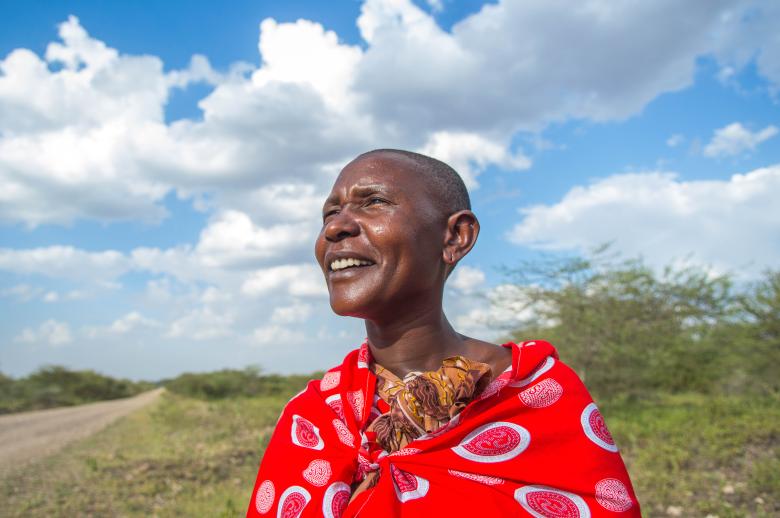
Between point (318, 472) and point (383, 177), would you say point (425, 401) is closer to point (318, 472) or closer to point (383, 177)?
point (318, 472)

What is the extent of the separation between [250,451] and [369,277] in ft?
26.2

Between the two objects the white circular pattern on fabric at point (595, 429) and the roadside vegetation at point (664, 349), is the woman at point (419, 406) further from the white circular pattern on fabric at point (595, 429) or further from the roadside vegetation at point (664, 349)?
the roadside vegetation at point (664, 349)

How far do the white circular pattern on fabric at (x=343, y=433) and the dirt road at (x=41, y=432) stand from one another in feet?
24.8

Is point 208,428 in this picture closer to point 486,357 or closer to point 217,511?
point 217,511

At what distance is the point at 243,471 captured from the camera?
24.7 ft

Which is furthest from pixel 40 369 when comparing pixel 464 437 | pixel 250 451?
pixel 464 437

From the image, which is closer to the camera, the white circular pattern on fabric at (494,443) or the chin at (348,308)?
the white circular pattern on fabric at (494,443)

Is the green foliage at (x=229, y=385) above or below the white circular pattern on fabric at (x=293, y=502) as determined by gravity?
above

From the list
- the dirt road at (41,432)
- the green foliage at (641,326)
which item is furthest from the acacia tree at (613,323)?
the dirt road at (41,432)

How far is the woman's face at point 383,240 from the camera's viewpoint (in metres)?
1.77

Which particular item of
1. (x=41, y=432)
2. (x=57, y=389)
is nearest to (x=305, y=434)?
(x=41, y=432)

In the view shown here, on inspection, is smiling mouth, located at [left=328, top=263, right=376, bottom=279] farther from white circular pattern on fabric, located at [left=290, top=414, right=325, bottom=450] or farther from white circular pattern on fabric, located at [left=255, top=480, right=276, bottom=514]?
white circular pattern on fabric, located at [left=255, top=480, right=276, bottom=514]

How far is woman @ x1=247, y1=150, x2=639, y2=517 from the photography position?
62.6 inches

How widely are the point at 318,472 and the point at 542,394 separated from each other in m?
0.70
